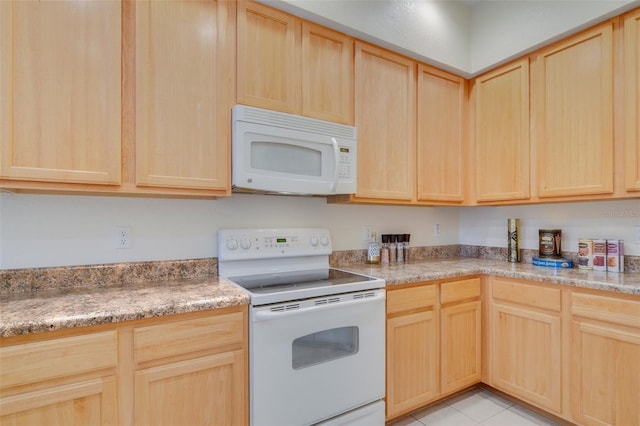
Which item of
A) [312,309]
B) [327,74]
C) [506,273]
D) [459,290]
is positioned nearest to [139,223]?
[312,309]

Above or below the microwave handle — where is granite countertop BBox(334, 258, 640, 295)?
below

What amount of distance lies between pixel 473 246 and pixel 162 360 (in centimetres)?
259

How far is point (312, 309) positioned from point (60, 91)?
1397 millimetres

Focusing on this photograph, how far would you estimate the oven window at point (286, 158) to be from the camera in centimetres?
173

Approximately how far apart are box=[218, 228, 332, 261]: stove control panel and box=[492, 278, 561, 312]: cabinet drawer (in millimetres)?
1141

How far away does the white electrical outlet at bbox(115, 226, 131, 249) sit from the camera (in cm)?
169

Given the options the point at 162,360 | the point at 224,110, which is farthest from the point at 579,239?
the point at 162,360

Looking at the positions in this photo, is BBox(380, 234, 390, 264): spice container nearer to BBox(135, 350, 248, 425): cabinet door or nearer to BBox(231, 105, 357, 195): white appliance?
BBox(231, 105, 357, 195): white appliance

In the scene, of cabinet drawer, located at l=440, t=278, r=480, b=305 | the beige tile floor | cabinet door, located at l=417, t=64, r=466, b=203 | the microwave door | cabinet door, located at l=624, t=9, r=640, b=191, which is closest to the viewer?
the microwave door

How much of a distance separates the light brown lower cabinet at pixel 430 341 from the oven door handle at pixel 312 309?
166 mm

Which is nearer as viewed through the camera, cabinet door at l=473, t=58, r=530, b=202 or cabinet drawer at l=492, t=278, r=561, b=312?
cabinet drawer at l=492, t=278, r=561, b=312

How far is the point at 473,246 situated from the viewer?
294 cm

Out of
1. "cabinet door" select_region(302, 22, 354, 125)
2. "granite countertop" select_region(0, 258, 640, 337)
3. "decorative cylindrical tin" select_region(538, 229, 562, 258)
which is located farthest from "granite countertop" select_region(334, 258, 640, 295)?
"cabinet door" select_region(302, 22, 354, 125)

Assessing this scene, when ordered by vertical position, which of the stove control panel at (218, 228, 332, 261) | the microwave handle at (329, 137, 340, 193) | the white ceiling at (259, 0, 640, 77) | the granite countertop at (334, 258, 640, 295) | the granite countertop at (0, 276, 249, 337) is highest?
the white ceiling at (259, 0, 640, 77)
